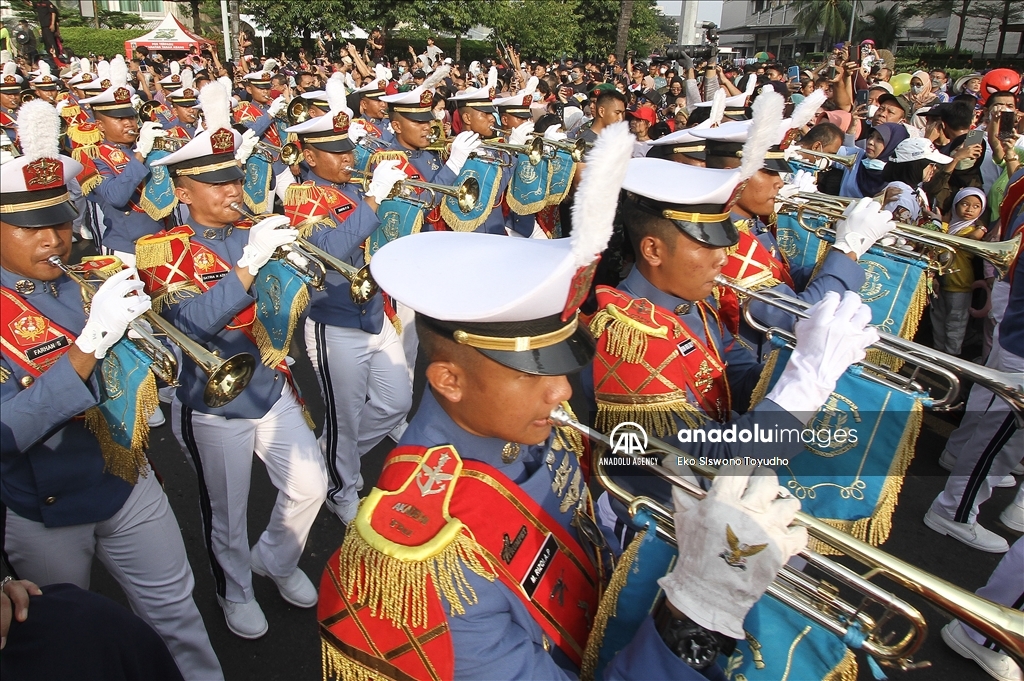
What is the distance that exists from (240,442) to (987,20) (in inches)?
1659

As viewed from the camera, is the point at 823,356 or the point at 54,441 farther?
the point at 54,441

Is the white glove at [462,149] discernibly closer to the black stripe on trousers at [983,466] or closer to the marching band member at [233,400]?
the marching band member at [233,400]

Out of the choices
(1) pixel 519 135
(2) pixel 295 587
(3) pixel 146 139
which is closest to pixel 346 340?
(2) pixel 295 587

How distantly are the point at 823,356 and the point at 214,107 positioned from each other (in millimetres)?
3506

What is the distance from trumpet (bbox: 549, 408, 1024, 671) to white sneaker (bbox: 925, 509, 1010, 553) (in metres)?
3.16

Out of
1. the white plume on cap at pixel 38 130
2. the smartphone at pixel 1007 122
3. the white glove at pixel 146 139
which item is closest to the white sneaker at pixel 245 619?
the white plume on cap at pixel 38 130

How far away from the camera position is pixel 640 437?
1.96 meters

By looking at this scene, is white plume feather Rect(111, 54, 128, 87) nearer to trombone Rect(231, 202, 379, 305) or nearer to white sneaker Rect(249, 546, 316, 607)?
trombone Rect(231, 202, 379, 305)

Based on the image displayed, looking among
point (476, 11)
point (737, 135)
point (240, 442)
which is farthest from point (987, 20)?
point (240, 442)

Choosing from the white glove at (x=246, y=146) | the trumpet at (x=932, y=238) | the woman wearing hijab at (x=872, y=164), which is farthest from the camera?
the white glove at (x=246, y=146)

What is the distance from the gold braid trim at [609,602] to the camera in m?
1.80

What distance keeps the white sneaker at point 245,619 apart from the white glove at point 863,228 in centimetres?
338

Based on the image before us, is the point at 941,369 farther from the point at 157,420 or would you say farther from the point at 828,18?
the point at 828,18

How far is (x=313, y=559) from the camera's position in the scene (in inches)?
161
